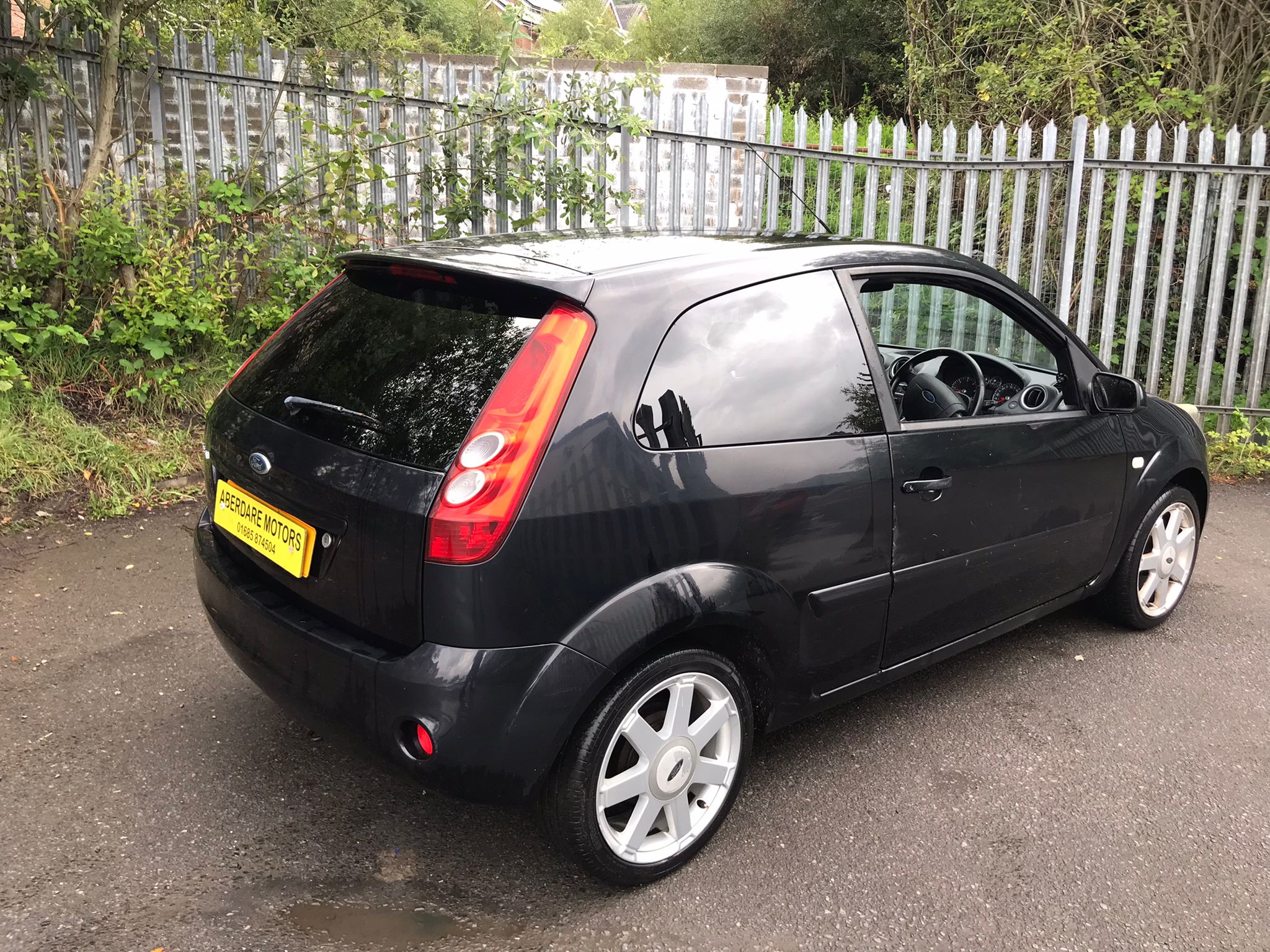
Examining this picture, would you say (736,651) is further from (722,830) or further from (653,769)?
(722,830)

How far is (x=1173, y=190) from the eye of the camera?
6648 millimetres

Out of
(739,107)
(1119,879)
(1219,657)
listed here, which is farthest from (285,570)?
(739,107)

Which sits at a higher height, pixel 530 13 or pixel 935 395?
pixel 530 13

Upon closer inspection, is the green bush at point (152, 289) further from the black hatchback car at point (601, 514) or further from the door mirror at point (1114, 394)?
the door mirror at point (1114, 394)

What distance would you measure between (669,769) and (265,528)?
1.21 m

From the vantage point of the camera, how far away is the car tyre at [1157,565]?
13.2ft

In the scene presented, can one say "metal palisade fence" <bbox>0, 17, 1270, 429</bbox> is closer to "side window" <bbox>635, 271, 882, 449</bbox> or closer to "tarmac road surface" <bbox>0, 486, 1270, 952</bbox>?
"side window" <bbox>635, 271, 882, 449</bbox>

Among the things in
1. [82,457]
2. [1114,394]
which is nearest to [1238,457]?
[1114,394]

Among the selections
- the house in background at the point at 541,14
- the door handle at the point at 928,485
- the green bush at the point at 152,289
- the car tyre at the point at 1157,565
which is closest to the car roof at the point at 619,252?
the door handle at the point at 928,485

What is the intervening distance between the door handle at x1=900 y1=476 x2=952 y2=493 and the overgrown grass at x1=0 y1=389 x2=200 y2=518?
3972 mm

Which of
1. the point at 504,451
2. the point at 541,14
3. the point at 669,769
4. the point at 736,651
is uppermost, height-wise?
the point at 541,14

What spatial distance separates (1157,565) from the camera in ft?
13.6

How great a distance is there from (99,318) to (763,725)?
15.3 feet

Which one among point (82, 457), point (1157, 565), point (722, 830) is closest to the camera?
point (722, 830)
